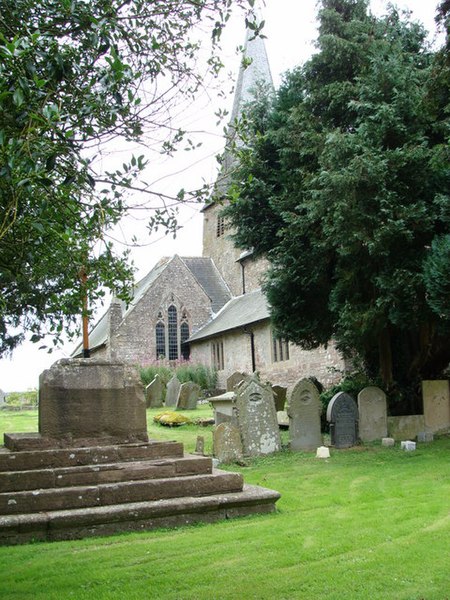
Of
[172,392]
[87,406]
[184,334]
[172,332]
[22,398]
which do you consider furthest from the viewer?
[22,398]

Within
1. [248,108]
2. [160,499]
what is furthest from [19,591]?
[248,108]

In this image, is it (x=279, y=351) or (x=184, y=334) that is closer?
(x=279, y=351)

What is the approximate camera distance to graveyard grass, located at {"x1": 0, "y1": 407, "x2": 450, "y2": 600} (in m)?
4.70

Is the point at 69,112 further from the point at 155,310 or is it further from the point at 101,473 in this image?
the point at 155,310

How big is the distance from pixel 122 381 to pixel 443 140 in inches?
357

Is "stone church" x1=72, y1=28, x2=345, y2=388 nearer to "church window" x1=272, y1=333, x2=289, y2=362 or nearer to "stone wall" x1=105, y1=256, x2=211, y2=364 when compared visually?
"stone wall" x1=105, y1=256, x2=211, y2=364

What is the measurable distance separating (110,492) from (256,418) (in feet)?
17.8

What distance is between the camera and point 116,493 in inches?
267

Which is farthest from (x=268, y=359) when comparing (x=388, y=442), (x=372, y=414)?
(x=388, y=442)

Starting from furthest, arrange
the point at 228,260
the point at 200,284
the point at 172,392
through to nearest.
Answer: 1. the point at 228,260
2. the point at 200,284
3. the point at 172,392

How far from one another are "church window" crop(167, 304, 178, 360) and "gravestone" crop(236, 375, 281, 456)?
83.6 ft

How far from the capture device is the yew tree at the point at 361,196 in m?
12.0

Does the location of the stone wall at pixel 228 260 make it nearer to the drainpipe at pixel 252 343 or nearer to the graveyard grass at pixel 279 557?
the drainpipe at pixel 252 343

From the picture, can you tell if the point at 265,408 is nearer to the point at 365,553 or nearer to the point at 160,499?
the point at 160,499
